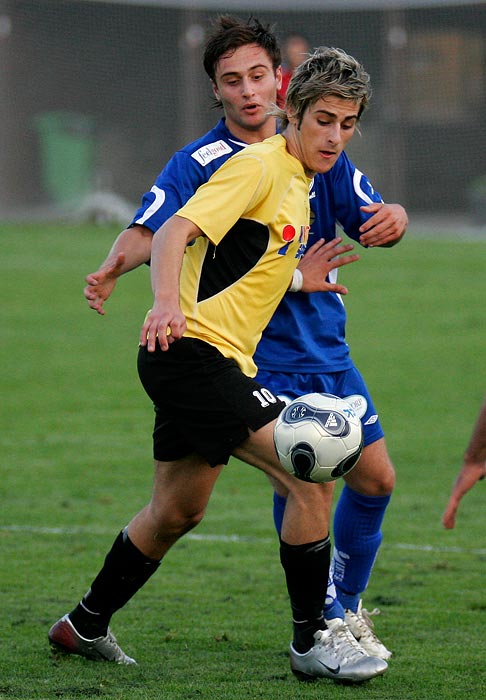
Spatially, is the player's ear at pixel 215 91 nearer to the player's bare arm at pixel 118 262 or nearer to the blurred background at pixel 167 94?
Answer: the player's bare arm at pixel 118 262

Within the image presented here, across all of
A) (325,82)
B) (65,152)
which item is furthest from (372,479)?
(65,152)

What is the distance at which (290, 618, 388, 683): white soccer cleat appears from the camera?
4.02 m

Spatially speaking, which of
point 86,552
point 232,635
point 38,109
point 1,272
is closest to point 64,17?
point 38,109

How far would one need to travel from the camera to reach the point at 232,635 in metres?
4.86

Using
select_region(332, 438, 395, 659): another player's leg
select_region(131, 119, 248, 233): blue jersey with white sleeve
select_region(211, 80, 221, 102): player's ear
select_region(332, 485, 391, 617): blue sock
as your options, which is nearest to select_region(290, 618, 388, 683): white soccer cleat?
select_region(332, 438, 395, 659): another player's leg

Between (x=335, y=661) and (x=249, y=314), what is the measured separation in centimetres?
121

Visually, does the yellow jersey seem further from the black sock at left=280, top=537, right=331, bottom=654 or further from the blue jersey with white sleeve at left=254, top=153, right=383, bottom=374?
the black sock at left=280, top=537, right=331, bottom=654

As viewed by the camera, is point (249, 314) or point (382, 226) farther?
point (382, 226)

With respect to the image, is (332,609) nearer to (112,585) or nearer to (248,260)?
(112,585)

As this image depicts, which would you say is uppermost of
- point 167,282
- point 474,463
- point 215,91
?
point 215,91

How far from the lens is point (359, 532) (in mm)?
4777

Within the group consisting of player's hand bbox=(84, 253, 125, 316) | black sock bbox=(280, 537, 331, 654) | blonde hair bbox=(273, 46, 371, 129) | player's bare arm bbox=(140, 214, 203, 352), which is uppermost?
blonde hair bbox=(273, 46, 371, 129)

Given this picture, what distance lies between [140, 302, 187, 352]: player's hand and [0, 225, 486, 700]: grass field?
1.17m

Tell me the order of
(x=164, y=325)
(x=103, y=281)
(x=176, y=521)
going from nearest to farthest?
(x=164, y=325) → (x=103, y=281) → (x=176, y=521)
